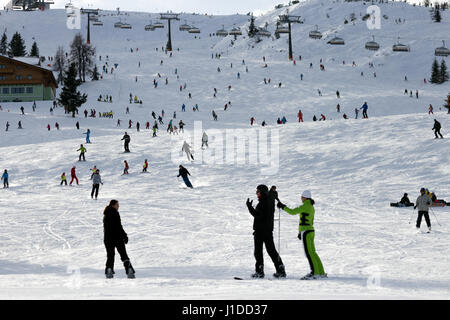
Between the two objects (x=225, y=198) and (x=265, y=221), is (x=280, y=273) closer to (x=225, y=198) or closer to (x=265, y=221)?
(x=265, y=221)

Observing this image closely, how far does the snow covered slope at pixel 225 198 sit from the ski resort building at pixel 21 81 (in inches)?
214

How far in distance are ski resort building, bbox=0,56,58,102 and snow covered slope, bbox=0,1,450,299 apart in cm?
543

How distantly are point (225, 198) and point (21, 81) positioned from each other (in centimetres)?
5223

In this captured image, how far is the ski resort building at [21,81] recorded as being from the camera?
6272 centimetres

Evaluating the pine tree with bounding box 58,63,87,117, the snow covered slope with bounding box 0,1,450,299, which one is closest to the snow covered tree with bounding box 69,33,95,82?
the snow covered slope with bounding box 0,1,450,299

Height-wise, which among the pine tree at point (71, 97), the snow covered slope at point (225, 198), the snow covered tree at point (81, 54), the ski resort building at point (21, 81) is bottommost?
the snow covered slope at point (225, 198)

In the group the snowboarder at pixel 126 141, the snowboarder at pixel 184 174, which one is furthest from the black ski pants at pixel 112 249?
the snowboarder at pixel 126 141

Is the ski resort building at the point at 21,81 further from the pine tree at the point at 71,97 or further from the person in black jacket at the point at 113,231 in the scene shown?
the person in black jacket at the point at 113,231

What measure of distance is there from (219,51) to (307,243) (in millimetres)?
99489

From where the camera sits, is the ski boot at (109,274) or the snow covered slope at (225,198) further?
the ski boot at (109,274)

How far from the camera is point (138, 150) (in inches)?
1190

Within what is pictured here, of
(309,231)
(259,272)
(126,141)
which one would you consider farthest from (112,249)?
(126,141)

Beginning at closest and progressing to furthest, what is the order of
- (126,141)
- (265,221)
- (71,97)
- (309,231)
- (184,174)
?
1. (265,221)
2. (309,231)
3. (184,174)
4. (126,141)
5. (71,97)

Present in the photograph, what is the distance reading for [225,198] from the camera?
19016 mm
